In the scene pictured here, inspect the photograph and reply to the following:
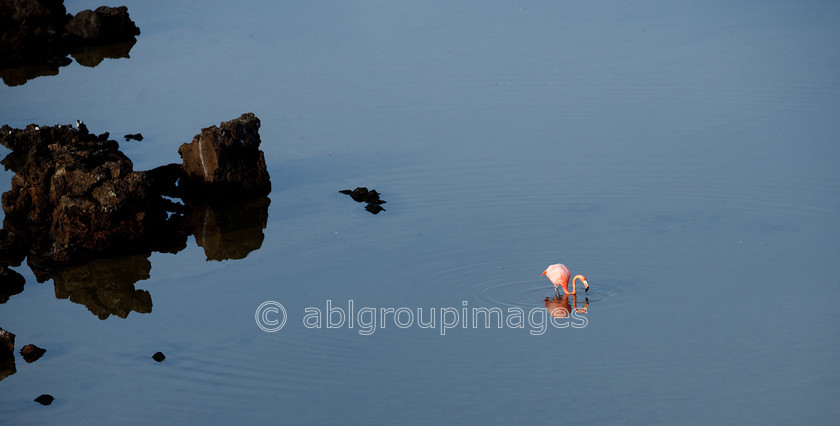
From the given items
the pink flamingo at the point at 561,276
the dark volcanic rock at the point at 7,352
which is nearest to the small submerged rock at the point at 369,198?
the pink flamingo at the point at 561,276

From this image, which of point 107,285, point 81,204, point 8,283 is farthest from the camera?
point 81,204

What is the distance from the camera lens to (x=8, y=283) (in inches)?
696

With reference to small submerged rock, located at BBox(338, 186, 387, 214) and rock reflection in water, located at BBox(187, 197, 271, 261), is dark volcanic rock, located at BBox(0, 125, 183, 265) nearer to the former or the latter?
rock reflection in water, located at BBox(187, 197, 271, 261)

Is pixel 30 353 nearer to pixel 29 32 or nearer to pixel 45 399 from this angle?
pixel 45 399

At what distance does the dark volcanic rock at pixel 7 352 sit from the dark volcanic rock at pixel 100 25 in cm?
1741

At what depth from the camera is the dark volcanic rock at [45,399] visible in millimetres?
14367

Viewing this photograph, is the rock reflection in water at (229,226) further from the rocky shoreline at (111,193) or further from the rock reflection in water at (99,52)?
the rock reflection in water at (99,52)

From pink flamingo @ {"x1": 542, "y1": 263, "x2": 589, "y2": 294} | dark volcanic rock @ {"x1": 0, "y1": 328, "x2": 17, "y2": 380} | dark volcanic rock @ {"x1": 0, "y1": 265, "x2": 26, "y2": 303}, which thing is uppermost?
dark volcanic rock @ {"x1": 0, "y1": 265, "x2": 26, "y2": 303}

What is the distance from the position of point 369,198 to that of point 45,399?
752cm

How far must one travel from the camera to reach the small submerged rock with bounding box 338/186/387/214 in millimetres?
20070

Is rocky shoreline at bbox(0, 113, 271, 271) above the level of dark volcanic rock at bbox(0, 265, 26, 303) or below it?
above

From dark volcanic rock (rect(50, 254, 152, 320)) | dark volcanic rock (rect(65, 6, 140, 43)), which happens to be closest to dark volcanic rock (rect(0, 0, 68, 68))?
dark volcanic rock (rect(65, 6, 140, 43))

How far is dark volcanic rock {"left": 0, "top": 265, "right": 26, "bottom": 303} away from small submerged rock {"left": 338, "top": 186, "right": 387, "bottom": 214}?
Answer: 586 cm

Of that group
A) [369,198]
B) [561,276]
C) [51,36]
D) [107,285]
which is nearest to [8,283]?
[107,285]
